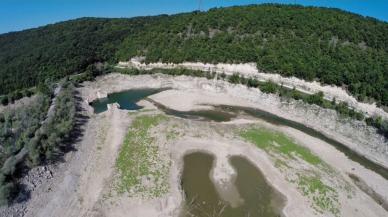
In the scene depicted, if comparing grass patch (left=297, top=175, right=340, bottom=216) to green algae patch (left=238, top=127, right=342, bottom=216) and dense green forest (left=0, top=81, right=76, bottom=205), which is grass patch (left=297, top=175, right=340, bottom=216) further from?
dense green forest (left=0, top=81, right=76, bottom=205)

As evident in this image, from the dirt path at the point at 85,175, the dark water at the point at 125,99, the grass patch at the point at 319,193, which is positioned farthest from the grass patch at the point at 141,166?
the grass patch at the point at 319,193

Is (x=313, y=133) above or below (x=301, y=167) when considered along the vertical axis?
above

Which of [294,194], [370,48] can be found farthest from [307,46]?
[294,194]

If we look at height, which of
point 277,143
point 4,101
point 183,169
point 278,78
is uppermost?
point 278,78

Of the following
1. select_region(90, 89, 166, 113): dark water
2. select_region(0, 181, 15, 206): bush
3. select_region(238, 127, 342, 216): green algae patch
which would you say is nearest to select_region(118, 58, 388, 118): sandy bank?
select_region(90, 89, 166, 113): dark water

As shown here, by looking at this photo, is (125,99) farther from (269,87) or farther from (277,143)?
(277,143)

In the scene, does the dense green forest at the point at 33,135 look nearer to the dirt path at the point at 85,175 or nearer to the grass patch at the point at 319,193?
the dirt path at the point at 85,175

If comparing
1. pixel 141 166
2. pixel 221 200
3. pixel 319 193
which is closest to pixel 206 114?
pixel 141 166
